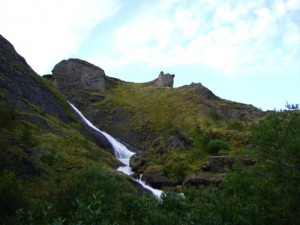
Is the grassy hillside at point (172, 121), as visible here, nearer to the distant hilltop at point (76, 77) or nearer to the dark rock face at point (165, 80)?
the distant hilltop at point (76, 77)

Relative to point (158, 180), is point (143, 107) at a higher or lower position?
higher

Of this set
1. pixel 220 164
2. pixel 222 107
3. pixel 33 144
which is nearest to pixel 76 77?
pixel 222 107

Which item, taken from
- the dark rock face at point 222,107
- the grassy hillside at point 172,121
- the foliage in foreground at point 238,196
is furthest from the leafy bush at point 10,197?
the dark rock face at point 222,107

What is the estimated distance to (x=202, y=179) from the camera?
38000 mm

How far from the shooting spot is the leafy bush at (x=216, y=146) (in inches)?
1880

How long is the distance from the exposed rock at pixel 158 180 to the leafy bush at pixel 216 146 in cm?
861

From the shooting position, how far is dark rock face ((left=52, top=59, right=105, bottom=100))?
9844 centimetres

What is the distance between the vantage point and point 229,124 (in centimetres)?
6494

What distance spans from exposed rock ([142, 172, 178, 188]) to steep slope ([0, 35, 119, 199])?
456 cm

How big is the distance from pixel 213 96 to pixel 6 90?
47274 millimetres

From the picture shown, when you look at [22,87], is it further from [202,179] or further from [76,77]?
[76,77]

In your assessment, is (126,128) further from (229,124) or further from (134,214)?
(134,214)

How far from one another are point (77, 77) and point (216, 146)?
201 ft

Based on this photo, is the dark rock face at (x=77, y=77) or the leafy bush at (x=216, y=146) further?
the dark rock face at (x=77, y=77)
